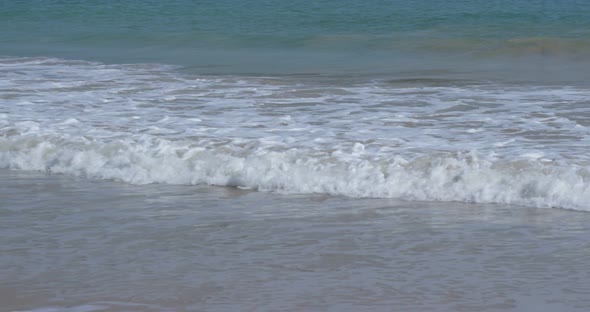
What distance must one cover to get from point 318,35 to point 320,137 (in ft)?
35.3

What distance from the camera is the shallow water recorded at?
4.20 metres

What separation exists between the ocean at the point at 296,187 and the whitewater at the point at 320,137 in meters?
0.02

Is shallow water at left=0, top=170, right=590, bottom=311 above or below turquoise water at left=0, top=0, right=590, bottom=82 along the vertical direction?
above

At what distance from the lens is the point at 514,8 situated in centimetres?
2242

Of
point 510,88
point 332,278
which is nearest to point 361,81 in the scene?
point 510,88

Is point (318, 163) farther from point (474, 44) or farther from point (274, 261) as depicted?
point (474, 44)

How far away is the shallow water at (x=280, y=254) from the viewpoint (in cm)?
420

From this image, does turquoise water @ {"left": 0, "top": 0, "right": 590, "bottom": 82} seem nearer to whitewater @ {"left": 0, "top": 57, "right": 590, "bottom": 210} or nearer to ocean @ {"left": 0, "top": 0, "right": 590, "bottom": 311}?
ocean @ {"left": 0, "top": 0, "right": 590, "bottom": 311}

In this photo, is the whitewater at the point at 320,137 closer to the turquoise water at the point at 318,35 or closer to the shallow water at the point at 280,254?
the shallow water at the point at 280,254

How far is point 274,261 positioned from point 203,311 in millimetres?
765

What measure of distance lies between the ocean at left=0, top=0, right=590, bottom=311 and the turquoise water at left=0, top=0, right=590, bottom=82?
434 millimetres

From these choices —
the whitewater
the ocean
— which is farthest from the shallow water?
the whitewater

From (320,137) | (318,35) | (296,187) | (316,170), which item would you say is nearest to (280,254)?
(296,187)

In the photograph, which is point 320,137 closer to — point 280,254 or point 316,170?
point 316,170
